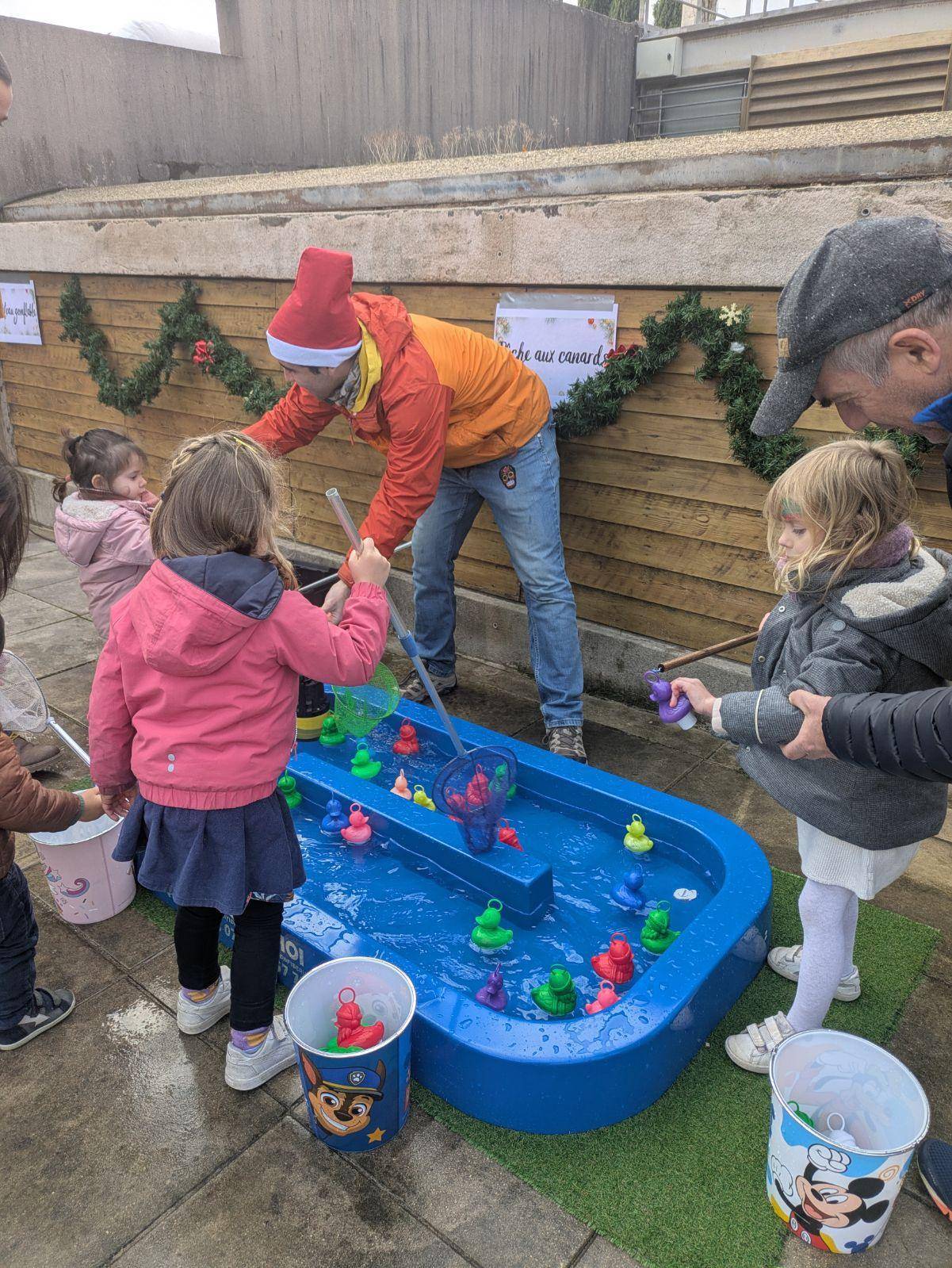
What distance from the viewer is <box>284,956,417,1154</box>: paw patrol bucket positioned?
1.98 metres

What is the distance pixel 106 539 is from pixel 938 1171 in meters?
3.53

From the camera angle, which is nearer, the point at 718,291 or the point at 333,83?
the point at 718,291

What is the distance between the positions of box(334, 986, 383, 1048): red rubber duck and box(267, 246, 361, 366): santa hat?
2378 mm

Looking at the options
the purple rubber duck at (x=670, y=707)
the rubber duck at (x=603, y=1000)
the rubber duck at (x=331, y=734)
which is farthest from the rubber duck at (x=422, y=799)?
the purple rubber duck at (x=670, y=707)

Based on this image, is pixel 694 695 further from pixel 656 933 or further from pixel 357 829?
pixel 357 829

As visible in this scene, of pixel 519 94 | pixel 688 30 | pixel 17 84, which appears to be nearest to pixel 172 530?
pixel 17 84

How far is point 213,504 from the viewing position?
195 centimetres

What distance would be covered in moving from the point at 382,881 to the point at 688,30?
15756mm

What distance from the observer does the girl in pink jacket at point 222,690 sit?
1.92 m

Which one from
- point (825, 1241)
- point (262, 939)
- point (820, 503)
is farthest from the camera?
point (262, 939)

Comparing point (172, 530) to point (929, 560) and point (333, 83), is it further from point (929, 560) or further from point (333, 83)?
point (333, 83)

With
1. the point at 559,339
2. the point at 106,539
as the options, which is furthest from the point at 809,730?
the point at 106,539

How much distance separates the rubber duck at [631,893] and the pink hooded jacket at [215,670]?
129 centimetres

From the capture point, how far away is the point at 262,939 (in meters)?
2.22
